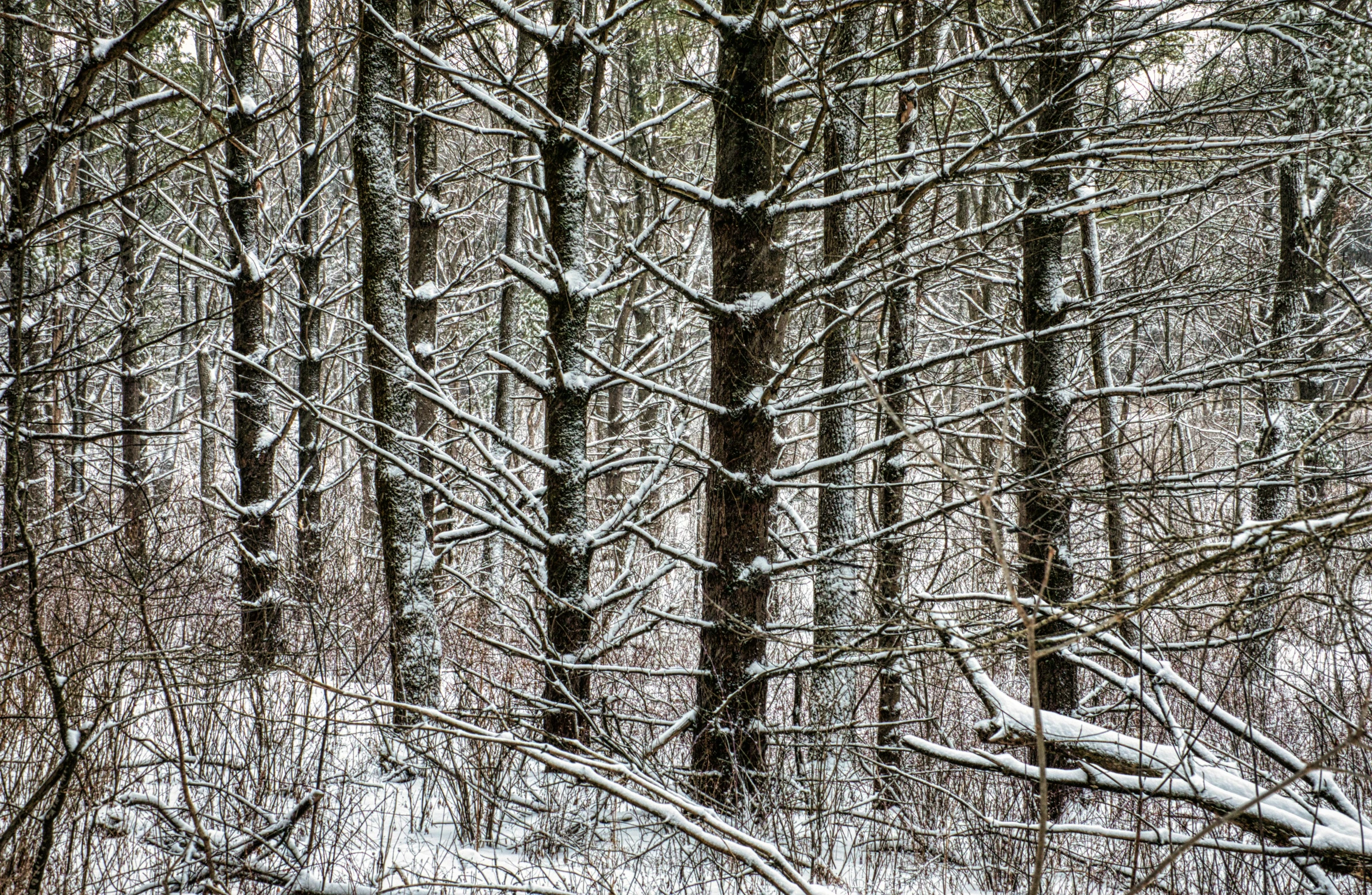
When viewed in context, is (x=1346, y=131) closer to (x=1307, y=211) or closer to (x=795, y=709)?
(x=795, y=709)

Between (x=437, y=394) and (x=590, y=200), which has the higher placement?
(x=590, y=200)

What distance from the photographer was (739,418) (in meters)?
4.07

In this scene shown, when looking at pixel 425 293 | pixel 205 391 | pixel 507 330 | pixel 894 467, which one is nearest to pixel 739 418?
pixel 894 467

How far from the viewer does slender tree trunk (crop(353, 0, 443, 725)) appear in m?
5.21

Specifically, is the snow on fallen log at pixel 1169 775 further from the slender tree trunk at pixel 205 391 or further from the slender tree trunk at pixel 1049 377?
the slender tree trunk at pixel 205 391

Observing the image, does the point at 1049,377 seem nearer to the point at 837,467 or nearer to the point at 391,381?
the point at 837,467

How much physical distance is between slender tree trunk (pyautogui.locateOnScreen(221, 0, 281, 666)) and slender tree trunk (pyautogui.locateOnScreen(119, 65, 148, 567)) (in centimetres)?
77

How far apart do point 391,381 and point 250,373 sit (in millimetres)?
2910

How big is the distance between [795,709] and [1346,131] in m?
3.73

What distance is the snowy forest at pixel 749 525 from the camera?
2.50 metres

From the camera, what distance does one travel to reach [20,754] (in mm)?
4129

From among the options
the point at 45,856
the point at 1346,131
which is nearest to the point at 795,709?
the point at 45,856

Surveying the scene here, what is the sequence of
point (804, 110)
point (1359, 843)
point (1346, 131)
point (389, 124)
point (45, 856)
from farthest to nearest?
point (804, 110) < point (389, 124) < point (1346, 131) < point (45, 856) < point (1359, 843)

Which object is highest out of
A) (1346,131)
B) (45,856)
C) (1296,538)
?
(1346,131)
